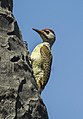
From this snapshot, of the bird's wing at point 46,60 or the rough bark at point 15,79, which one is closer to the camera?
the rough bark at point 15,79

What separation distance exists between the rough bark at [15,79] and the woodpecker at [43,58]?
139cm

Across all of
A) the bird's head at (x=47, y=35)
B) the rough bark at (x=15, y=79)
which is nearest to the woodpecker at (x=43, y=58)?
the bird's head at (x=47, y=35)

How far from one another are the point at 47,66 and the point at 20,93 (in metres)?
2.30

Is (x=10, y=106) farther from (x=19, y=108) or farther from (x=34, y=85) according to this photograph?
(x=34, y=85)

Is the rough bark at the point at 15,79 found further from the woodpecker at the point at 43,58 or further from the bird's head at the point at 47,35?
the bird's head at the point at 47,35

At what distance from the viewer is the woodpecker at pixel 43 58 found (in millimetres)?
5840

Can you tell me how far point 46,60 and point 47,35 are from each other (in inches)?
23.9

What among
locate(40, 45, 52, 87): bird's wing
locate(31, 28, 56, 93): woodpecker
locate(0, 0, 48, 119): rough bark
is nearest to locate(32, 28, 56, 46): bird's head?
locate(31, 28, 56, 93): woodpecker

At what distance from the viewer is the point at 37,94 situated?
409 cm

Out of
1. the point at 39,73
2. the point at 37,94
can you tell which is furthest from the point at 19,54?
the point at 39,73

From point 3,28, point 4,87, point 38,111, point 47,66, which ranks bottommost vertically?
point 47,66

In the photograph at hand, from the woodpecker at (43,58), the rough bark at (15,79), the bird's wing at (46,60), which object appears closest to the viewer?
the rough bark at (15,79)

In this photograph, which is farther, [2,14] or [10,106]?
[2,14]

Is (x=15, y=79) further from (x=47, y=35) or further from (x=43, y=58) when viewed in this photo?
(x=47, y=35)
